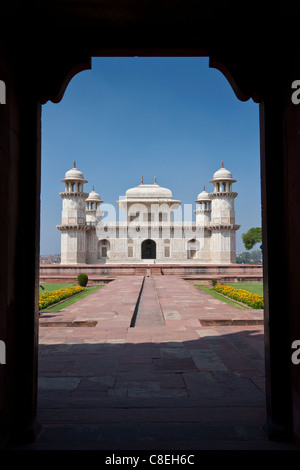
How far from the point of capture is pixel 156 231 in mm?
31406

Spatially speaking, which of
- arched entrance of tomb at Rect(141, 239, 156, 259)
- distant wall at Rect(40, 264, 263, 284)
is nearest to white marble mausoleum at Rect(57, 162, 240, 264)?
arched entrance of tomb at Rect(141, 239, 156, 259)

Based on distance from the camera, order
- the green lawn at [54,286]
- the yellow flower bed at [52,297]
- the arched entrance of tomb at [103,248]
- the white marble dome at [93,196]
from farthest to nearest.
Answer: the white marble dome at [93,196], the arched entrance of tomb at [103,248], the green lawn at [54,286], the yellow flower bed at [52,297]

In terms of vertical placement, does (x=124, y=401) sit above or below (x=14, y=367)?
below

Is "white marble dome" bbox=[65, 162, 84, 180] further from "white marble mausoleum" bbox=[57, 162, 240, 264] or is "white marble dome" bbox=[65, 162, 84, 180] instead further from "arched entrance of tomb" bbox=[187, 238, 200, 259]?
"arched entrance of tomb" bbox=[187, 238, 200, 259]

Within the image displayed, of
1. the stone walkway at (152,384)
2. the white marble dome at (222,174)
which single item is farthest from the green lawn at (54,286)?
the white marble dome at (222,174)

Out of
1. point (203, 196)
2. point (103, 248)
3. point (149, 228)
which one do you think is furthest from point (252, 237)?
point (103, 248)

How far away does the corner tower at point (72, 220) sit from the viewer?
2903 centimetres

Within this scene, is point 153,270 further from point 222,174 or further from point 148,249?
point 222,174

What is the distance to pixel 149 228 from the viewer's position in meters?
31.4

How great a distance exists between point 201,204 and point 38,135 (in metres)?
32.6

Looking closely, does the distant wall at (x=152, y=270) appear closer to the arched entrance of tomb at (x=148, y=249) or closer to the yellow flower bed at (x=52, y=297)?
the yellow flower bed at (x=52, y=297)

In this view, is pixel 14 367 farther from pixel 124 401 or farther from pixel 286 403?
pixel 286 403
